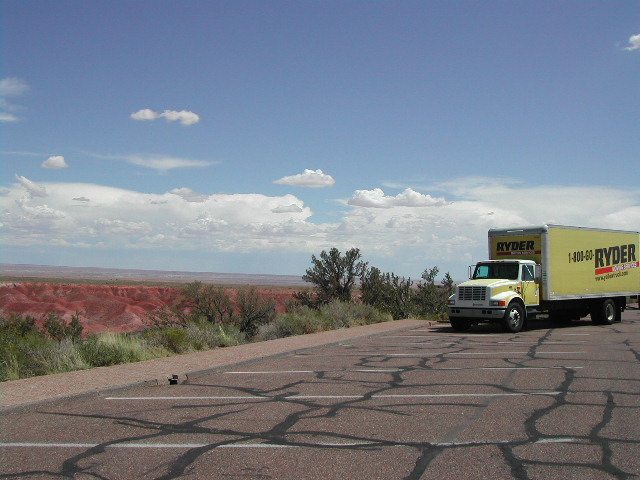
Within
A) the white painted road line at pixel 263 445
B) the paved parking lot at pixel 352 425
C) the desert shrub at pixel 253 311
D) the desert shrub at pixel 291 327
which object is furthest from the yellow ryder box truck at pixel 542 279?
the white painted road line at pixel 263 445

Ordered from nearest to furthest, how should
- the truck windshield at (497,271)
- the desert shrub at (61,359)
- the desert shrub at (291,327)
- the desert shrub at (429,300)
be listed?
the desert shrub at (61,359) < the desert shrub at (291,327) < the truck windshield at (497,271) < the desert shrub at (429,300)

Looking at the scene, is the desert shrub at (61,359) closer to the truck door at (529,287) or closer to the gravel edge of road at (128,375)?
the gravel edge of road at (128,375)

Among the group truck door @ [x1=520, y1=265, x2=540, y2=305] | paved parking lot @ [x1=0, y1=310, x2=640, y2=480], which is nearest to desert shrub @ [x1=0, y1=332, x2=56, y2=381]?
paved parking lot @ [x1=0, y1=310, x2=640, y2=480]

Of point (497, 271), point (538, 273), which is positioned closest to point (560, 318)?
point (538, 273)

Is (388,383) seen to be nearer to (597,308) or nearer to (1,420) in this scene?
(1,420)

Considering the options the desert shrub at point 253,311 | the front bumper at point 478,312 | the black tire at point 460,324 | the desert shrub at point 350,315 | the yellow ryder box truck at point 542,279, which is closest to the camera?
the front bumper at point 478,312

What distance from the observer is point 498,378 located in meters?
11.3

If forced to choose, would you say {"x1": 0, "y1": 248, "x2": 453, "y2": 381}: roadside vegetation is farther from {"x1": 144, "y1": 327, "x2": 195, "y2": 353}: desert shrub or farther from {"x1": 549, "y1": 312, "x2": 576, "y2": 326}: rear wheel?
{"x1": 549, "y1": 312, "x2": 576, "y2": 326}: rear wheel

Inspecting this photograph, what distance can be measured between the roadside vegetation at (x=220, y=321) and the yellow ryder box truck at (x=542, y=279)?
4685mm

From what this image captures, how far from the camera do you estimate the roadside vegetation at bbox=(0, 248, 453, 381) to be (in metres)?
12.8

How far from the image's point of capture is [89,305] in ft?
189

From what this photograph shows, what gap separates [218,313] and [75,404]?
19321 millimetres

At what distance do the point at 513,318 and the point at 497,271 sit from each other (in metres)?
1.85

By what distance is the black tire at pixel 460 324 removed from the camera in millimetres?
22078
